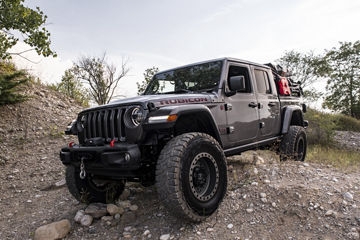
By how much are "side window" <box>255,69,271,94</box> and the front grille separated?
278 cm

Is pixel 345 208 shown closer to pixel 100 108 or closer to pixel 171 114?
pixel 171 114

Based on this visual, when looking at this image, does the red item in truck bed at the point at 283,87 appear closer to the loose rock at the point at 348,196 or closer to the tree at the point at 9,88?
the loose rock at the point at 348,196

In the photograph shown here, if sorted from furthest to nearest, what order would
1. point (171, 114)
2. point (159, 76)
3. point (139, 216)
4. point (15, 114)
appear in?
point (15, 114) → point (159, 76) → point (139, 216) → point (171, 114)

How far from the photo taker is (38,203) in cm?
427

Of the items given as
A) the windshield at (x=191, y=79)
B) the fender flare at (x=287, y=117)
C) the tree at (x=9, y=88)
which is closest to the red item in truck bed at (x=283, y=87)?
the fender flare at (x=287, y=117)

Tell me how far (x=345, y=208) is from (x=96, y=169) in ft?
9.72

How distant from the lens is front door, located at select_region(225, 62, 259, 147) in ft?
12.4

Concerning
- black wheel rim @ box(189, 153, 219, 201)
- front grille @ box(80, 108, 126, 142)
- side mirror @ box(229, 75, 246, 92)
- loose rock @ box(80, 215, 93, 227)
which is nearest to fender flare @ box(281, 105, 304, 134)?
side mirror @ box(229, 75, 246, 92)

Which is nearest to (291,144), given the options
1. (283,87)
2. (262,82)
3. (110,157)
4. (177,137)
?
(283,87)

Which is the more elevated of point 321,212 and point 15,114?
point 15,114

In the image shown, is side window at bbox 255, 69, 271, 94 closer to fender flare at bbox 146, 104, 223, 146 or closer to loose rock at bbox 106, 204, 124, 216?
fender flare at bbox 146, 104, 223, 146

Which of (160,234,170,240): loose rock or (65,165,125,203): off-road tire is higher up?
(65,165,125,203): off-road tire

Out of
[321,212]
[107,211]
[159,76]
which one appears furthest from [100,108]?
[321,212]

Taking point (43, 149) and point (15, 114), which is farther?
point (15, 114)
